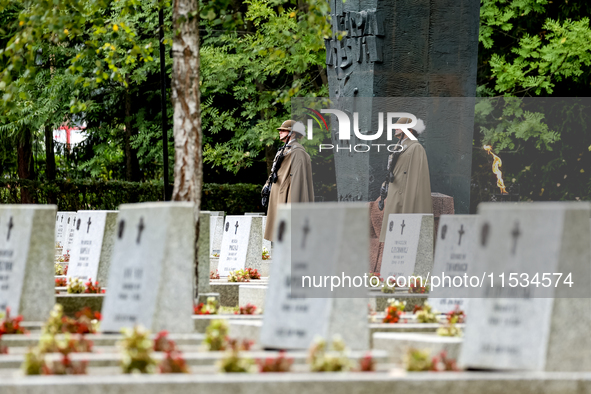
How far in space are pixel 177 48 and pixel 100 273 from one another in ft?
10.2

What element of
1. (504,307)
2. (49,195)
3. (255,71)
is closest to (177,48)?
(504,307)

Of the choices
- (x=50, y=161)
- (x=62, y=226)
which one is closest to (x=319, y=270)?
(x=62, y=226)

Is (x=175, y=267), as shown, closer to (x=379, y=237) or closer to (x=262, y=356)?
(x=262, y=356)

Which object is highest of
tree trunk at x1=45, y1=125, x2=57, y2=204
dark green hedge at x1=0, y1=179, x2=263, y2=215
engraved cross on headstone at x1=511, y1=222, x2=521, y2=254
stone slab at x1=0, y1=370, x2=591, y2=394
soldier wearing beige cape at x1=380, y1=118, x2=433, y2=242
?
tree trunk at x1=45, y1=125, x2=57, y2=204

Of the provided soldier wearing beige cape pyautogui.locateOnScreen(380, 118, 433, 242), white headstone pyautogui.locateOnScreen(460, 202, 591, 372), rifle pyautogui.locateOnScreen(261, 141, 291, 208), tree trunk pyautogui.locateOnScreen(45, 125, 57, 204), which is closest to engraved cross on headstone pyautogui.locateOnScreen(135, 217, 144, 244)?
white headstone pyautogui.locateOnScreen(460, 202, 591, 372)

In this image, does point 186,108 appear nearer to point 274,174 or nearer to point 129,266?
point 129,266

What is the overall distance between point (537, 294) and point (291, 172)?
8.09 metres

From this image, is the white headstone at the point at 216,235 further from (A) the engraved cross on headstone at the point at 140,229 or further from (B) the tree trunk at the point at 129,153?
(A) the engraved cross on headstone at the point at 140,229

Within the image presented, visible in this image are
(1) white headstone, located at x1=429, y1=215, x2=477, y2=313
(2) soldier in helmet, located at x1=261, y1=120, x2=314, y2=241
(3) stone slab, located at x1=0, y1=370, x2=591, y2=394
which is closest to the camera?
(3) stone slab, located at x1=0, y1=370, x2=591, y2=394

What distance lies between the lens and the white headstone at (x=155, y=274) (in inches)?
237

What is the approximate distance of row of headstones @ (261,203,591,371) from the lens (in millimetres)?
4906

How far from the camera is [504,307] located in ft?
16.6

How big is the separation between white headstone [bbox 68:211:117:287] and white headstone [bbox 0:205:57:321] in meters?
2.62

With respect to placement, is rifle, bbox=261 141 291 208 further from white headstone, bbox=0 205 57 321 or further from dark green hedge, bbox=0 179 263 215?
dark green hedge, bbox=0 179 263 215
